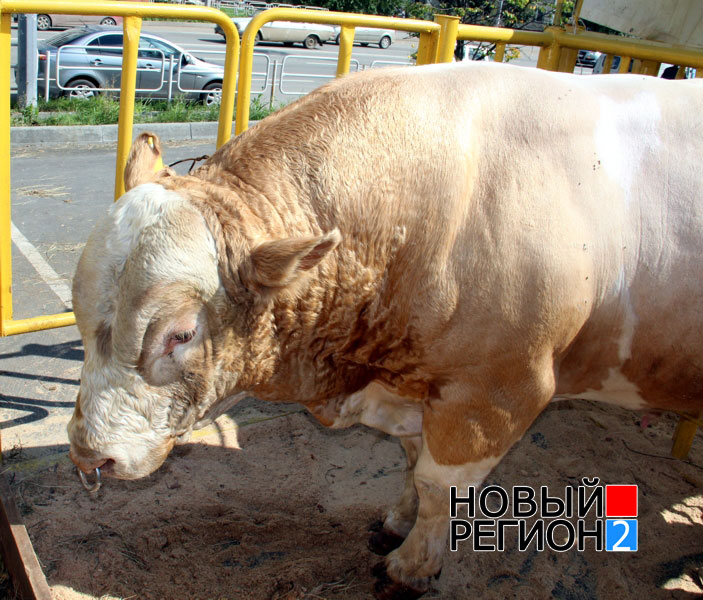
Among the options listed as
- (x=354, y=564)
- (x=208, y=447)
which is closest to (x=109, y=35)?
(x=208, y=447)

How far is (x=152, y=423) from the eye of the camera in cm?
240

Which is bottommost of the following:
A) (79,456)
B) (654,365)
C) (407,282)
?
(79,456)

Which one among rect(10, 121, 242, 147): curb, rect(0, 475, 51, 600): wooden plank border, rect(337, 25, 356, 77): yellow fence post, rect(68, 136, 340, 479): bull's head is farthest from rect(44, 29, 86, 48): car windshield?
rect(68, 136, 340, 479): bull's head

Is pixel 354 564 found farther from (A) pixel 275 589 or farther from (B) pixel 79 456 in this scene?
(B) pixel 79 456

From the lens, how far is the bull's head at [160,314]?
2.19 m

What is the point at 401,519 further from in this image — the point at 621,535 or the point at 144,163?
the point at 144,163

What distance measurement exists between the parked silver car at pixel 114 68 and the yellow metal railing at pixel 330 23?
9689mm

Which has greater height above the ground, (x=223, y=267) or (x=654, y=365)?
(x=223, y=267)

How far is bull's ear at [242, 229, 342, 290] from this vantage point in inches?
84.1

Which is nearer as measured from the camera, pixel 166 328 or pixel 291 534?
pixel 166 328

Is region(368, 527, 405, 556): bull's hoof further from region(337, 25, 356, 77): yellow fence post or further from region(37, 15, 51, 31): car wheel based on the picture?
region(37, 15, 51, 31): car wheel

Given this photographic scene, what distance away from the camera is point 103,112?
37.4ft

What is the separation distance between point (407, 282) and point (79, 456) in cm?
124

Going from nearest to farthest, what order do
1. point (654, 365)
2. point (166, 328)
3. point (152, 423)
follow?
1. point (166, 328)
2. point (152, 423)
3. point (654, 365)
